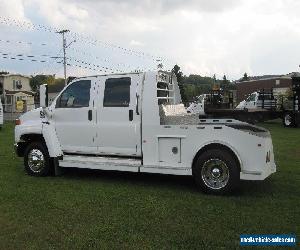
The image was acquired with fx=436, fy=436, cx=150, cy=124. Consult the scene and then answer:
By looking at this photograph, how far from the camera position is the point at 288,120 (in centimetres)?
2625

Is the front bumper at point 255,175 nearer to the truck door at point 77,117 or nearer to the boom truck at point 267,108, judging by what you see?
the truck door at point 77,117

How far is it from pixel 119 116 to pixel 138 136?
0.59 metres

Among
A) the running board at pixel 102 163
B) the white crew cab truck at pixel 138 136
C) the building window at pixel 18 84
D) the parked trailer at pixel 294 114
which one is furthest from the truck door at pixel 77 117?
the building window at pixel 18 84

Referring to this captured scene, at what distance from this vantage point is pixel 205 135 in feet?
25.8

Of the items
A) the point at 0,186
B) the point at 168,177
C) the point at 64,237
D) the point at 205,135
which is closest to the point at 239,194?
the point at 205,135

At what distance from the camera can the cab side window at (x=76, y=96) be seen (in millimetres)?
9195

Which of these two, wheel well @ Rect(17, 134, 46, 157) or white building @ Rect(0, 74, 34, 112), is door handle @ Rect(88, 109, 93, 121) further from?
white building @ Rect(0, 74, 34, 112)

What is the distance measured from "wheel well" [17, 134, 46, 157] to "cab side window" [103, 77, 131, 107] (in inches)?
76.9

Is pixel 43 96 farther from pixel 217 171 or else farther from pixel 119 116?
pixel 217 171

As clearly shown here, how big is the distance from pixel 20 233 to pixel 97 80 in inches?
162

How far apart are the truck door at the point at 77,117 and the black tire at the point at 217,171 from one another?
237 centimetres

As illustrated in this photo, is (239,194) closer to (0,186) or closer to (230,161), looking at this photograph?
(230,161)

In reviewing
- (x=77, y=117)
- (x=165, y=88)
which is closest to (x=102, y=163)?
(x=77, y=117)

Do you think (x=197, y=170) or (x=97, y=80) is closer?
(x=197, y=170)
